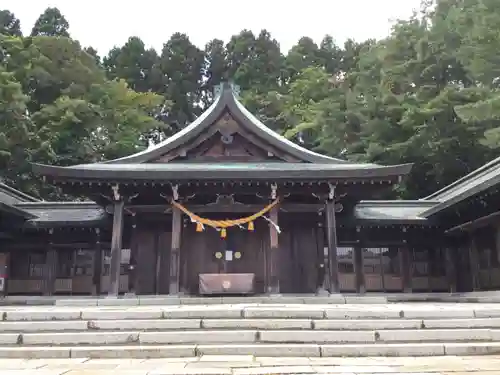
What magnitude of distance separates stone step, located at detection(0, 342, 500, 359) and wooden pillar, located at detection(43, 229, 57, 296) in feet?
35.4

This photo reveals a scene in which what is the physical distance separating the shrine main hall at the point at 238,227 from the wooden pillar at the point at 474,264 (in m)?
0.04

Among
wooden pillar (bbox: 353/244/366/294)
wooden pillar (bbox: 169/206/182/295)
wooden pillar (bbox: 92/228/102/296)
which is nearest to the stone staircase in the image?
wooden pillar (bbox: 169/206/182/295)

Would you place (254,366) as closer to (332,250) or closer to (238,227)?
(332,250)

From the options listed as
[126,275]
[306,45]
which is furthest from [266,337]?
[306,45]

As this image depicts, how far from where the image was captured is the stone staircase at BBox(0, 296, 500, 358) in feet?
24.6

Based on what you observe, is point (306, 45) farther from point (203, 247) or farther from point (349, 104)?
point (203, 247)

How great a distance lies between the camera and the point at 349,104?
111 ft

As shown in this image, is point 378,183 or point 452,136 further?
point 452,136

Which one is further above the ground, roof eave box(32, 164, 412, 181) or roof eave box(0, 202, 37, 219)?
roof eave box(32, 164, 412, 181)

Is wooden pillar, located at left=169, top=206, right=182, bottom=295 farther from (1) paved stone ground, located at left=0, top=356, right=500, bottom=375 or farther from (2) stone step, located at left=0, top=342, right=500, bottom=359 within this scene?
(1) paved stone ground, located at left=0, top=356, right=500, bottom=375

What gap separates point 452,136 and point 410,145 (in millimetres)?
2535

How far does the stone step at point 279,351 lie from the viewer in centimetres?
744

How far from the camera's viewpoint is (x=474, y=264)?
664 inches

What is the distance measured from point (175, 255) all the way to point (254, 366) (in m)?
8.66
